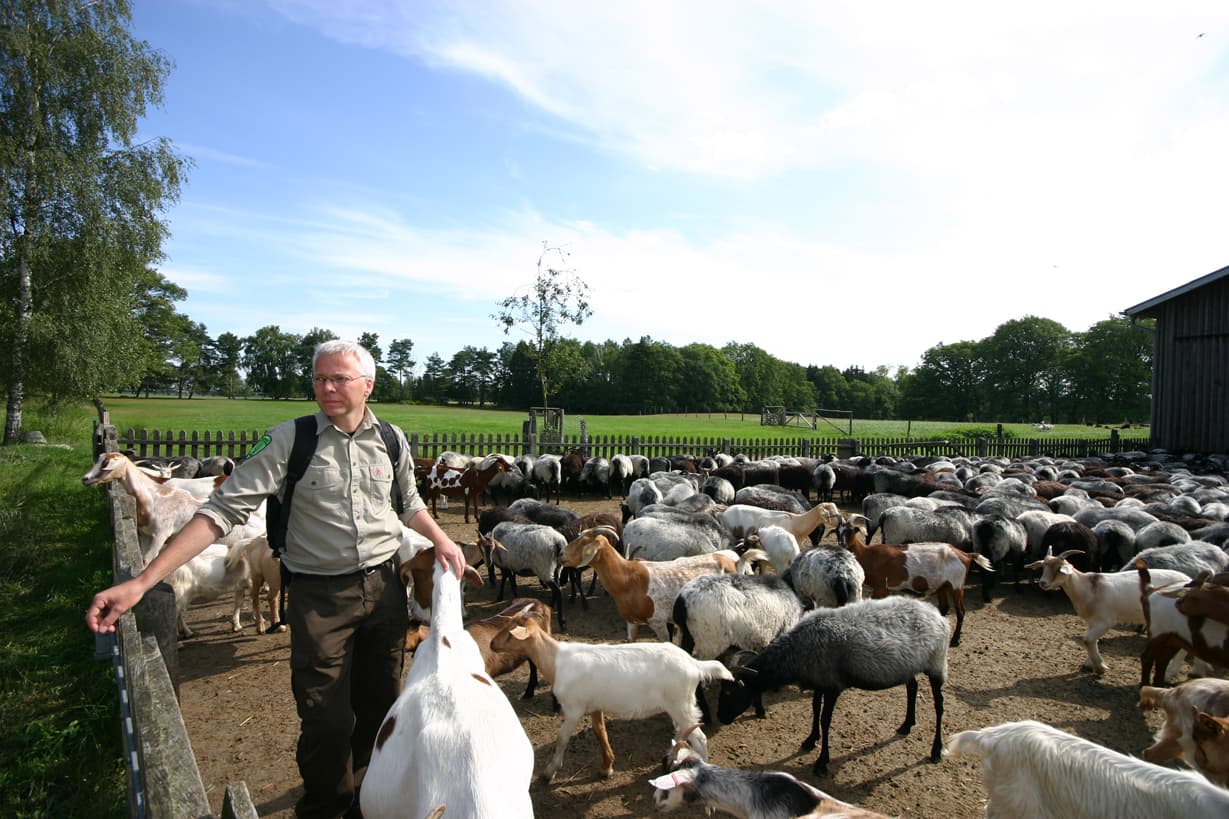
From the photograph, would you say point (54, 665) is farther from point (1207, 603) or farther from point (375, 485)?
point (1207, 603)

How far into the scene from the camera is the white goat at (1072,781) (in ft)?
9.07

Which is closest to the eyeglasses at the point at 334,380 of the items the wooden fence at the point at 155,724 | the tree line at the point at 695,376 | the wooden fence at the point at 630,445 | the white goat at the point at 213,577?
the wooden fence at the point at 155,724

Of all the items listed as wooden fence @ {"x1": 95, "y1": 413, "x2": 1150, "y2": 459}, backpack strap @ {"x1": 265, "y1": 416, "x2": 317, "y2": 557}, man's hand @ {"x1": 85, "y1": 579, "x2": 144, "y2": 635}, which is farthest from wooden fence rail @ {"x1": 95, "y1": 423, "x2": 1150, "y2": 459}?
man's hand @ {"x1": 85, "y1": 579, "x2": 144, "y2": 635}

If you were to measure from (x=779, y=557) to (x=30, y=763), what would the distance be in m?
6.90

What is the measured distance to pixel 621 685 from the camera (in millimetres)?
4320

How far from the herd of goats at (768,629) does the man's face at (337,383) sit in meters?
0.89

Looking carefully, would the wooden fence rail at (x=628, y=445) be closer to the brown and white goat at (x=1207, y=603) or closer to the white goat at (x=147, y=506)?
the white goat at (x=147, y=506)

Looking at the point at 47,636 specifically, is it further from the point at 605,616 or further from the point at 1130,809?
the point at 1130,809

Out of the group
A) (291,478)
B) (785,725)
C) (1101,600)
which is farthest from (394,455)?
(1101,600)

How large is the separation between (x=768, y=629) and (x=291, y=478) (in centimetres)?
409

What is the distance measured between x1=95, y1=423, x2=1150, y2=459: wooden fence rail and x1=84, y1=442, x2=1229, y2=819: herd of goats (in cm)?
308

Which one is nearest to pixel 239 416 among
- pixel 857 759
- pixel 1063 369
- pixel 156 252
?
pixel 156 252

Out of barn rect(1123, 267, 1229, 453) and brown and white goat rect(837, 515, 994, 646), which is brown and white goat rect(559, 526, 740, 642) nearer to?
brown and white goat rect(837, 515, 994, 646)

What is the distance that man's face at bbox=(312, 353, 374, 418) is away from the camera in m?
2.79
